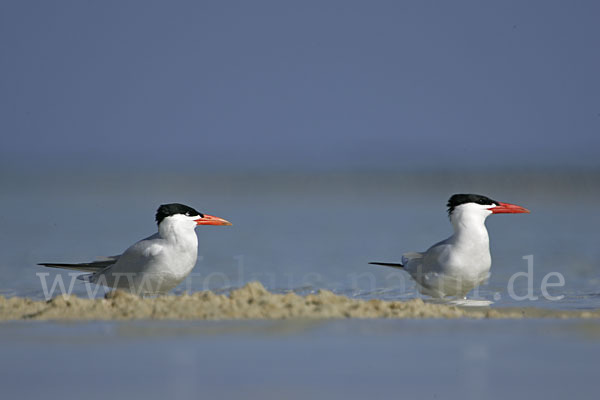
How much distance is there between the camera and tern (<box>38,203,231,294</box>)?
724 cm

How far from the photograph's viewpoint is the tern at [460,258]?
24.3 ft

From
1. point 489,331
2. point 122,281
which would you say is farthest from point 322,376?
point 122,281

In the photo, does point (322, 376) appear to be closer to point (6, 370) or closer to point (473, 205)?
point (6, 370)

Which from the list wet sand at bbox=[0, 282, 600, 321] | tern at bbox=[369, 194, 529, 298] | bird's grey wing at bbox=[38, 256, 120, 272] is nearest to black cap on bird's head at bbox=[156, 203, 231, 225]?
bird's grey wing at bbox=[38, 256, 120, 272]

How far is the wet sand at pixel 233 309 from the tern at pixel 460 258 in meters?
0.98

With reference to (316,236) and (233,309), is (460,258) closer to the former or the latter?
(233,309)

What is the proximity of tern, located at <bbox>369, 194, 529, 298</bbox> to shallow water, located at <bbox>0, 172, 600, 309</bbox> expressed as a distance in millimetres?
276

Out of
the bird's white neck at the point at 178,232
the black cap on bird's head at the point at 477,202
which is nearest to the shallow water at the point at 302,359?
the bird's white neck at the point at 178,232

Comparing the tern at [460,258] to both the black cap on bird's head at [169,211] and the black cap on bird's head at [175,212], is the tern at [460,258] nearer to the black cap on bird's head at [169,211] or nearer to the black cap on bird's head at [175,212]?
the black cap on bird's head at [175,212]

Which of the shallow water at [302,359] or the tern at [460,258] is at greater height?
the tern at [460,258]

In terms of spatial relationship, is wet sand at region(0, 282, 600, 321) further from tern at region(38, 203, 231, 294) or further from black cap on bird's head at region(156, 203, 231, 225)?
black cap on bird's head at region(156, 203, 231, 225)

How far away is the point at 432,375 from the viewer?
4.21 meters

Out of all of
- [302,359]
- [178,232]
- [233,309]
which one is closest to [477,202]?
[178,232]

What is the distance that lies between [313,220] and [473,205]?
8.41 m
